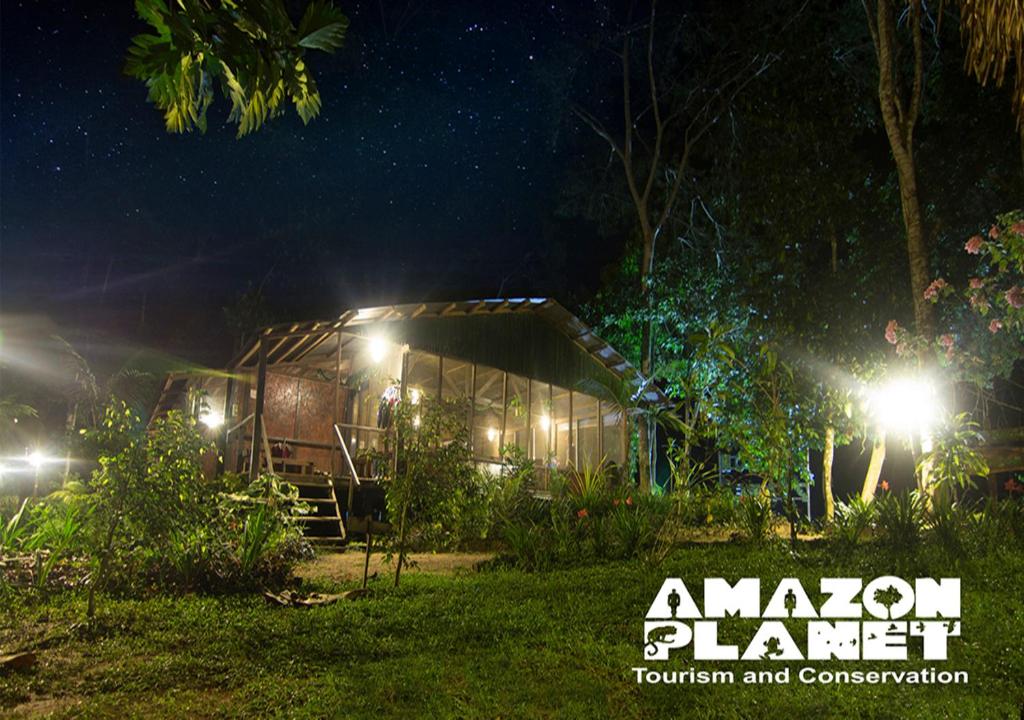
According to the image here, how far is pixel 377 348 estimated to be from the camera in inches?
640

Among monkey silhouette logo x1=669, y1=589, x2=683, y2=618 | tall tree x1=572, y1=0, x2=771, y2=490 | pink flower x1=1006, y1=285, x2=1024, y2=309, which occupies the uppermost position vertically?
tall tree x1=572, y1=0, x2=771, y2=490

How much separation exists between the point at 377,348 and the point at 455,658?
11535mm

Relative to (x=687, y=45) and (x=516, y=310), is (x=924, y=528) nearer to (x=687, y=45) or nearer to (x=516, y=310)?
(x=516, y=310)

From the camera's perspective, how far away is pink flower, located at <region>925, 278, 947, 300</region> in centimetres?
833

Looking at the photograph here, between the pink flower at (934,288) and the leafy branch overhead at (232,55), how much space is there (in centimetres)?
759

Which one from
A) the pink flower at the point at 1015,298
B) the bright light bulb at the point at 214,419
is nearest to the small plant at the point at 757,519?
the pink flower at the point at 1015,298

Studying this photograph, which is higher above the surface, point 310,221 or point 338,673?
point 310,221

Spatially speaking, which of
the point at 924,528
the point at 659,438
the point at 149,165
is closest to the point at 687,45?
the point at 659,438

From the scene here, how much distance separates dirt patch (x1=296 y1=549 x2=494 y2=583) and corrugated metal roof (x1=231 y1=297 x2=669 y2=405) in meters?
5.01

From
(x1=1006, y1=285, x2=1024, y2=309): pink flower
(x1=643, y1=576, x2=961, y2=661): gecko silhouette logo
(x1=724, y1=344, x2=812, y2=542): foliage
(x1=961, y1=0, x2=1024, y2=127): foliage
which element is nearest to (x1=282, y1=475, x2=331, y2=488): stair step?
(x1=724, y1=344, x2=812, y2=542): foliage

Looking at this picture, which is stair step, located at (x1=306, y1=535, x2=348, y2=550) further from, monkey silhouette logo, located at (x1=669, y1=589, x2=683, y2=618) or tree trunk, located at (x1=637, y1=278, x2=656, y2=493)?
monkey silhouette logo, located at (x1=669, y1=589, x2=683, y2=618)

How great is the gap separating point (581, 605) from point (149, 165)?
3554 centimetres

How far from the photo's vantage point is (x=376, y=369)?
54.4 feet

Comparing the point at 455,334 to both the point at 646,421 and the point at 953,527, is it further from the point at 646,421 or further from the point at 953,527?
the point at 953,527
